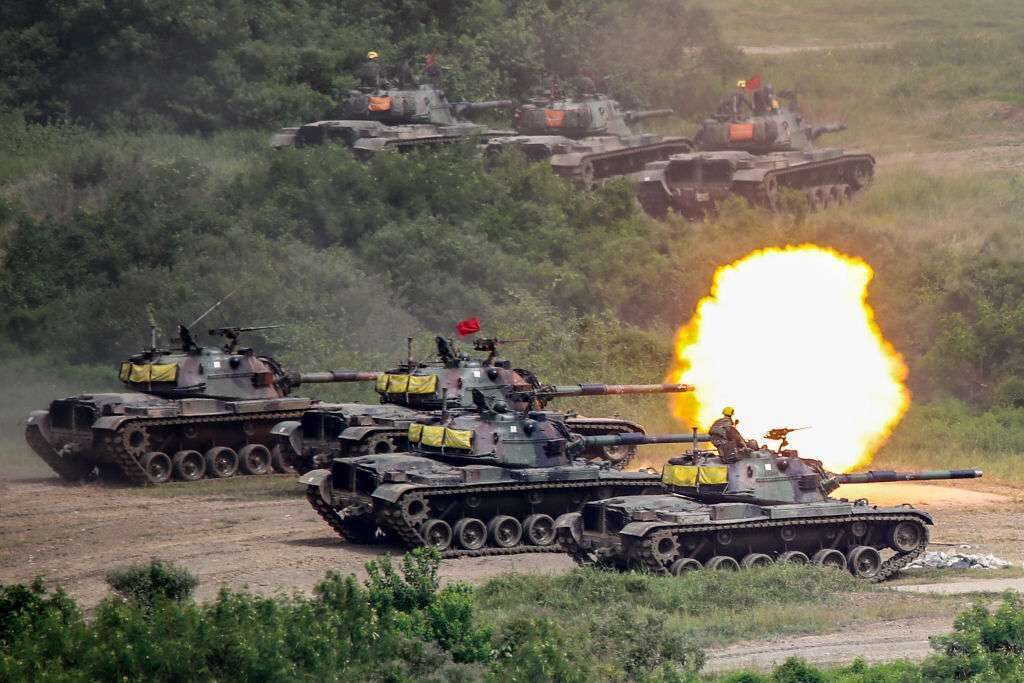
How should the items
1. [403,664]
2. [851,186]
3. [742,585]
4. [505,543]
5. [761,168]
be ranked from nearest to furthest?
[403,664] → [742,585] → [505,543] → [761,168] → [851,186]

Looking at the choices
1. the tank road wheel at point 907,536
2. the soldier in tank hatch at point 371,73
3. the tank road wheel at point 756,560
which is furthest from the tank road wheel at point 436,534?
the soldier in tank hatch at point 371,73

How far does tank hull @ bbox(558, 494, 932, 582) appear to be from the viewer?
24.3 m

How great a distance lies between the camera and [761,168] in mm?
51281

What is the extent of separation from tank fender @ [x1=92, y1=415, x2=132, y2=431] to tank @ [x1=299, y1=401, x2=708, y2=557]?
6232 mm

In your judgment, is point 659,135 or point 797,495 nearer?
point 797,495

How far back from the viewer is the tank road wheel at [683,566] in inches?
956

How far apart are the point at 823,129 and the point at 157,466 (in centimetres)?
2976

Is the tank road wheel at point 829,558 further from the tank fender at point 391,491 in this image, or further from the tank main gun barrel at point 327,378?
the tank main gun barrel at point 327,378

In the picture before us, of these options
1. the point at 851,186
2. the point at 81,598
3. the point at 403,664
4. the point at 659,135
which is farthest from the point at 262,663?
the point at 659,135

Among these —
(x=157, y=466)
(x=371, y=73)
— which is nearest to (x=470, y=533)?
(x=157, y=466)

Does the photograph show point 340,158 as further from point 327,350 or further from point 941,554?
point 941,554

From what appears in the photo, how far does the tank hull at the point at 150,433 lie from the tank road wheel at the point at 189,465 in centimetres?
2

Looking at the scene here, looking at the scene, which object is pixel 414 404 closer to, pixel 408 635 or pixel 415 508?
pixel 415 508

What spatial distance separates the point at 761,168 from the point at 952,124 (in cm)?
1438
